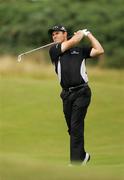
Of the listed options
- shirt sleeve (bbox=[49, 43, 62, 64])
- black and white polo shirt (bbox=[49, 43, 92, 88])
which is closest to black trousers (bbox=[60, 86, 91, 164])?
black and white polo shirt (bbox=[49, 43, 92, 88])

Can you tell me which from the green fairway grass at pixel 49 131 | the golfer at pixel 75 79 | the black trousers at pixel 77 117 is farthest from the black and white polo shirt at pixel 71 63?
the green fairway grass at pixel 49 131

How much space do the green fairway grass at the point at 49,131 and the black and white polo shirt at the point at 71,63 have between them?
1013mm

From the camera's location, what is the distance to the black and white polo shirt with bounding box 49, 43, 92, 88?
10055mm

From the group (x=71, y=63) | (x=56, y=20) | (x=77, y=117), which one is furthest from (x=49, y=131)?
(x=56, y=20)

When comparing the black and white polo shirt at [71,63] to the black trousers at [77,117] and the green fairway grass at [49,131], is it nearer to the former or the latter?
the black trousers at [77,117]

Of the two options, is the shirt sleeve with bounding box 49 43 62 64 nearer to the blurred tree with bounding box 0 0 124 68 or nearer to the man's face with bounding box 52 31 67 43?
the man's face with bounding box 52 31 67 43

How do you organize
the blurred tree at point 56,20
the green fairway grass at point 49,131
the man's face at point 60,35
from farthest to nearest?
the blurred tree at point 56,20
the man's face at point 60,35
the green fairway grass at point 49,131

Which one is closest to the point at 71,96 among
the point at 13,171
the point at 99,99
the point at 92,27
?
the point at 13,171

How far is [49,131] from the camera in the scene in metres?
15.4

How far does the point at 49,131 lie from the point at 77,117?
17.5ft

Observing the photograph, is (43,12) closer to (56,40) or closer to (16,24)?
(16,24)

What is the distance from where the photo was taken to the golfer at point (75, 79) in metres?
10.1

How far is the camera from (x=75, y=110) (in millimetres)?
10164

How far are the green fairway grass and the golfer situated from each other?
0.31 m
